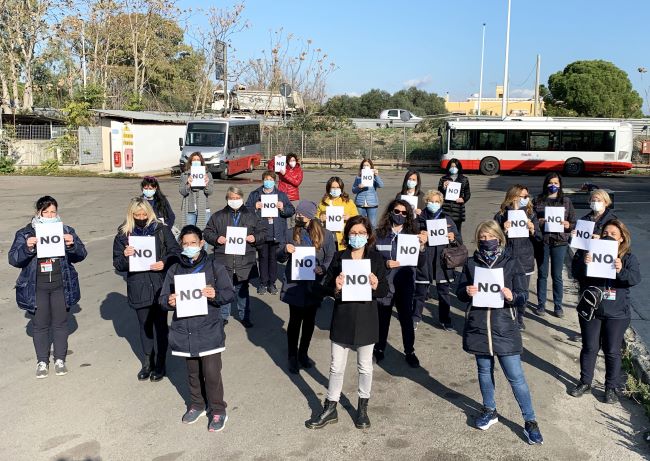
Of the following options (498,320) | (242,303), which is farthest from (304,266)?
(242,303)

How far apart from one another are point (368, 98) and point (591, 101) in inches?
945

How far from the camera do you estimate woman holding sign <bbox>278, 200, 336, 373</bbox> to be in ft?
20.2

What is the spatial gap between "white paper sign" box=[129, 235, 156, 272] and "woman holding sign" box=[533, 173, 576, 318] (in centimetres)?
502

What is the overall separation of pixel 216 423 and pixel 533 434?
253 centimetres

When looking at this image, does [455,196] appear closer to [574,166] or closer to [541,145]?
[541,145]

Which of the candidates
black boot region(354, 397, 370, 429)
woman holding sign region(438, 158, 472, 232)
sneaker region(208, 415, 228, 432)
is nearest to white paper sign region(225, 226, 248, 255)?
sneaker region(208, 415, 228, 432)

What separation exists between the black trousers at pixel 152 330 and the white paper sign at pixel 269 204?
330cm

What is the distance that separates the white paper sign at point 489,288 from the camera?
16.4 ft

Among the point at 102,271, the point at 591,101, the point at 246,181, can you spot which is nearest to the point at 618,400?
the point at 102,271

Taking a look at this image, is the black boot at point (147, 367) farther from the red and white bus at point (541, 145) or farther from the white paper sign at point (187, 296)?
the red and white bus at point (541, 145)

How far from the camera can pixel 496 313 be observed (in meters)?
5.08

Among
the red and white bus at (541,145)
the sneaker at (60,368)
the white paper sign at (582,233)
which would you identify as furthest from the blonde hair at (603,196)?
the red and white bus at (541,145)

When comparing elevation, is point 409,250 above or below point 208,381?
above

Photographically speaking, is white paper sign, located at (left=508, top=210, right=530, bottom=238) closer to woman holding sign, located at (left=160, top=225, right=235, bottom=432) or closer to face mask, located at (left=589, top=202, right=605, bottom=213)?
face mask, located at (left=589, top=202, right=605, bottom=213)
